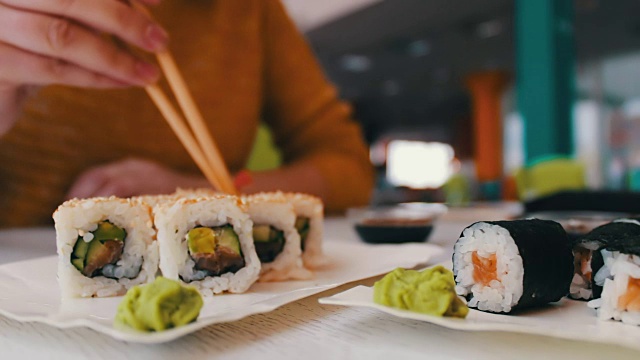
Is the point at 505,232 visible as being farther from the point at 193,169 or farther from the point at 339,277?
the point at 193,169

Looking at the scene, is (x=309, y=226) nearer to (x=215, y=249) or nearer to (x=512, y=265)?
(x=215, y=249)

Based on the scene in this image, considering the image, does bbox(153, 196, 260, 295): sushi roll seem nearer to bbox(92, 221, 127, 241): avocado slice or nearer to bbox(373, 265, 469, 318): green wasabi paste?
bbox(92, 221, 127, 241): avocado slice

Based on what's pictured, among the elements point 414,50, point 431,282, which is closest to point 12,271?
point 431,282

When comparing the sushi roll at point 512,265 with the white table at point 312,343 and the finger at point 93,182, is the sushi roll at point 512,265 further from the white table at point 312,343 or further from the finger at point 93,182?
the finger at point 93,182

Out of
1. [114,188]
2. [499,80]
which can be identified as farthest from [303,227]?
[499,80]

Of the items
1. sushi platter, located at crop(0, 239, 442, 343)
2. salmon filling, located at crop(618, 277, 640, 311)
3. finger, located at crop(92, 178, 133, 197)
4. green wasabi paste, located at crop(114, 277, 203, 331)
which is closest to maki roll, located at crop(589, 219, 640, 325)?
salmon filling, located at crop(618, 277, 640, 311)

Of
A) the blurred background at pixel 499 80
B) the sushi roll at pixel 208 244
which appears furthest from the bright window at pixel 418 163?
the sushi roll at pixel 208 244
